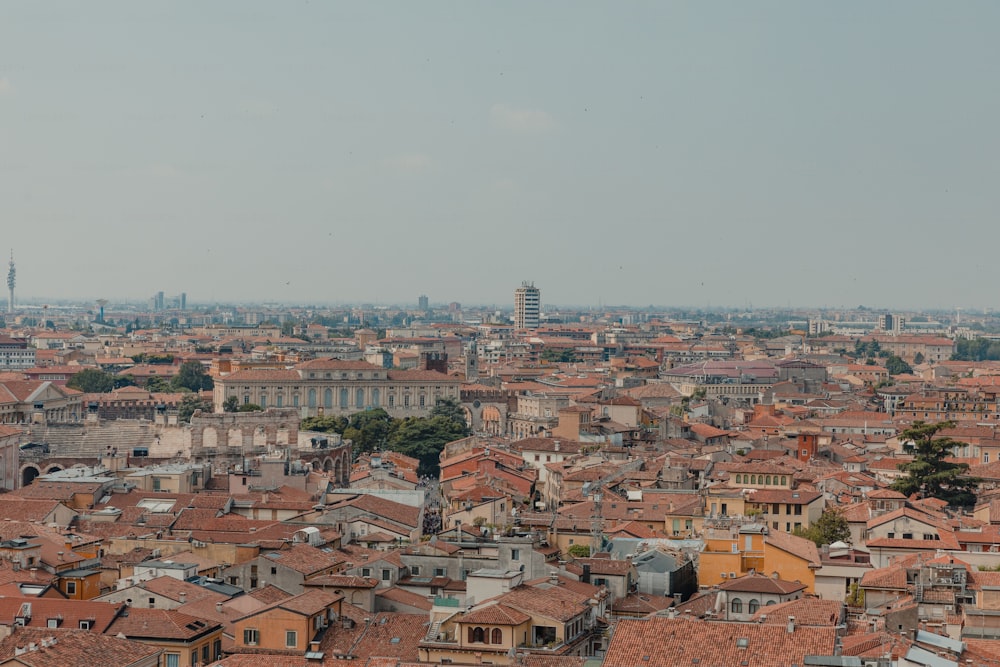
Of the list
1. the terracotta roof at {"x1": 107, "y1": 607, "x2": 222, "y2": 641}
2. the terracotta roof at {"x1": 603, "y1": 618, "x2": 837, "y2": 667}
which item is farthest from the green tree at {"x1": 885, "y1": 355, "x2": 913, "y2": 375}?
the terracotta roof at {"x1": 603, "y1": 618, "x2": 837, "y2": 667}

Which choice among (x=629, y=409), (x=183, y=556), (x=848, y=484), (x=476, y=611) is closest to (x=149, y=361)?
(x=629, y=409)

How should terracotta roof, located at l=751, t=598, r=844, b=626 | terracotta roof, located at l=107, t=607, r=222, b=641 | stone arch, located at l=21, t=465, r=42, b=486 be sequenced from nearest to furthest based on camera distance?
terracotta roof, located at l=107, t=607, r=222, b=641, terracotta roof, located at l=751, t=598, r=844, b=626, stone arch, located at l=21, t=465, r=42, b=486

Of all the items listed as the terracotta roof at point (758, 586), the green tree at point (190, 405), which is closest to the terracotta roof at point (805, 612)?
the terracotta roof at point (758, 586)

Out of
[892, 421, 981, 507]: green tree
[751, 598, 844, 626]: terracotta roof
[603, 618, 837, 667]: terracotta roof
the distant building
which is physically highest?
[603, 618, 837, 667]: terracotta roof

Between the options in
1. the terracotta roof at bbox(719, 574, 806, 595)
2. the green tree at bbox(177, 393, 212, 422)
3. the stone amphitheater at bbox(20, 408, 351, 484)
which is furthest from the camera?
the green tree at bbox(177, 393, 212, 422)

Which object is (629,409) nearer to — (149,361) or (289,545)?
(289,545)

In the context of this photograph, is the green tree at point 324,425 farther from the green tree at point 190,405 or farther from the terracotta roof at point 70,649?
the terracotta roof at point 70,649

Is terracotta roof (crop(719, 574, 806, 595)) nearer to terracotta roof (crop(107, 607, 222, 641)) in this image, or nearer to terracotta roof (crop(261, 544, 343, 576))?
terracotta roof (crop(261, 544, 343, 576))
